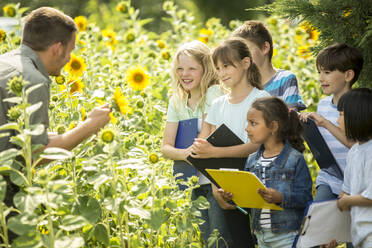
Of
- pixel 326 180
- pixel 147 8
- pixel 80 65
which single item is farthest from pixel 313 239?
pixel 147 8

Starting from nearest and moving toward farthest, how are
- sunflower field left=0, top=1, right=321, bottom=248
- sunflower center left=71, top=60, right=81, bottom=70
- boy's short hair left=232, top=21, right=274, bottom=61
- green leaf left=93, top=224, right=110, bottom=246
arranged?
1. sunflower field left=0, top=1, right=321, bottom=248
2. green leaf left=93, top=224, right=110, bottom=246
3. boy's short hair left=232, top=21, right=274, bottom=61
4. sunflower center left=71, top=60, right=81, bottom=70

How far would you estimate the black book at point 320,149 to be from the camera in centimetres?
271

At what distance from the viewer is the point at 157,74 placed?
5.02 m

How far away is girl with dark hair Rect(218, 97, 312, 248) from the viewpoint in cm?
263

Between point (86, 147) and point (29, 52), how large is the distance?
20.2 inches

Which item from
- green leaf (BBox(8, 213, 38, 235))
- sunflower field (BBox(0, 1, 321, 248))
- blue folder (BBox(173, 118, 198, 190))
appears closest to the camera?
green leaf (BBox(8, 213, 38, 235))

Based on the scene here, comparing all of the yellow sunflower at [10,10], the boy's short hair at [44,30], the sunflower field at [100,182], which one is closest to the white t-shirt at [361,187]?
the sunflower field at [100,182]

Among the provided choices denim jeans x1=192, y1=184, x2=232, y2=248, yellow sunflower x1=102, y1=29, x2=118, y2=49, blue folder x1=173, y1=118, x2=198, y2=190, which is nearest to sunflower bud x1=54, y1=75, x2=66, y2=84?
blue folder x1=173, y1=118, x2=198, y2=190

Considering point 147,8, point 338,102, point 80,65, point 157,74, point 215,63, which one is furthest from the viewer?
point 147,8

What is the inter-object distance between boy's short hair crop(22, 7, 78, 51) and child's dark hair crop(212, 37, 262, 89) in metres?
0.81

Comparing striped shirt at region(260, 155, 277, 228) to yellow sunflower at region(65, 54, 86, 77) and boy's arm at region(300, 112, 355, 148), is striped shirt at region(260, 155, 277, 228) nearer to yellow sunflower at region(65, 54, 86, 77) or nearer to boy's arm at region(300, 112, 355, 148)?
boy's arm at region(300, 112, 355, 148)

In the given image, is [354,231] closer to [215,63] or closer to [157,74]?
[215,63]

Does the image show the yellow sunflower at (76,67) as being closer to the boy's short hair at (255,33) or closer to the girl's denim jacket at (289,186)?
the boy's short hair at (255,33)

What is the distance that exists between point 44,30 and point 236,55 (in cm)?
98
